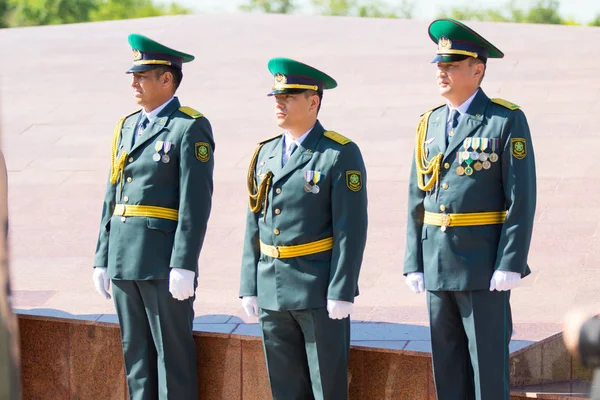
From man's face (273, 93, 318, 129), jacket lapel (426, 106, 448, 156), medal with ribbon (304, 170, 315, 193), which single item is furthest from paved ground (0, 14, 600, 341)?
man's face (273, 93, 318, 129)

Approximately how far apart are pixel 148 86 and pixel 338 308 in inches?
56.5

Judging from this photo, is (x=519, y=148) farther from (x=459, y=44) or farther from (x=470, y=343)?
(x=470, y=343)

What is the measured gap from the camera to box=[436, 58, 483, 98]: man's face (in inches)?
175

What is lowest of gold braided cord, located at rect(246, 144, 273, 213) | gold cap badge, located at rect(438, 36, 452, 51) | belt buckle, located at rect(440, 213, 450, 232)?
belt buckle, located at rect(440, 213, 450, 232)

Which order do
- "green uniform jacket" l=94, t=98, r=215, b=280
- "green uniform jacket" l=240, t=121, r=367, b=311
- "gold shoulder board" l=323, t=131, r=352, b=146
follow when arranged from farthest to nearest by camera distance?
"green uniform jacket" l=94, t=98, r=215, b=280
"gold shoulder board" l=323, t=131, r=352, b=146
"green uniform jacket" l=240, t=121, r=367, b=311

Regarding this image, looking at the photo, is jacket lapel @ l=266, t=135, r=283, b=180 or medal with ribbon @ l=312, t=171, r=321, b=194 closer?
medal with ribbon @ l=312, t=171, r=321, b=194

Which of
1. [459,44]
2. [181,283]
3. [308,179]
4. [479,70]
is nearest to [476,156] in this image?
[479,70]

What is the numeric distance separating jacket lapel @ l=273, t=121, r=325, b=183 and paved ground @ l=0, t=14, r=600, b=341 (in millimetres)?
1070

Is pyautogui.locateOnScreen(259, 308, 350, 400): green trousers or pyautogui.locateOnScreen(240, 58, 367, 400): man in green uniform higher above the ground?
pyautogui.locateOnScreen(240, 58, 367, 400): man in green uniform

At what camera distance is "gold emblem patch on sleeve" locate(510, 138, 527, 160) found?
14.3 feet

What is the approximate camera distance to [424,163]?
461 cm

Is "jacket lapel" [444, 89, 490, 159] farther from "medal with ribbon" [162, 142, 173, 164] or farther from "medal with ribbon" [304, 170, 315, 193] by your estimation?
"medal with ribbon" [162, 142, 173, 164]

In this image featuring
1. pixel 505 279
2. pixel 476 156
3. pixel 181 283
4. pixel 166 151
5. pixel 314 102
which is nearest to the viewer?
pixel 505 279

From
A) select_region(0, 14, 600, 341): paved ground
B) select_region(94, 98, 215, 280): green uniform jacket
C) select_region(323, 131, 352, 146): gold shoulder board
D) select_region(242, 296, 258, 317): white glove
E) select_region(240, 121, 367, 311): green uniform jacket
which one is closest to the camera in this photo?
select_region(240, 121, 367, 311): green uniform jacket
